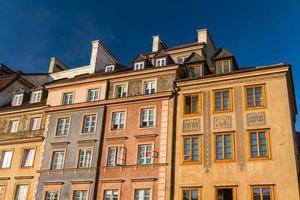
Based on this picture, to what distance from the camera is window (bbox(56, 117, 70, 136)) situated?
32.9 meters

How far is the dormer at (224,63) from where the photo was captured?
96.5ft

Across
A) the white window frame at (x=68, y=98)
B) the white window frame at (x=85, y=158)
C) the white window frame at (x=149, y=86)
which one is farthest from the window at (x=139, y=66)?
the white window frame at (x=85, y=158)

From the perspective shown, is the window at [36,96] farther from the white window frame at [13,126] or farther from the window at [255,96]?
the window at [255,96]

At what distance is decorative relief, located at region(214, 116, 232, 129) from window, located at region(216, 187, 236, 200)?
4.52 m

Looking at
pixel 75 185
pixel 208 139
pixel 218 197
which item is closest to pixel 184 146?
pixel 208 139

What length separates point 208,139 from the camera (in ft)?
88.9

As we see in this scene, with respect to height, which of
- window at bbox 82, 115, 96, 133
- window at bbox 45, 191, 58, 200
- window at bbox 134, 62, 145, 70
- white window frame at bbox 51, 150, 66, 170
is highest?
window at bbox 134, 62, 145, 70

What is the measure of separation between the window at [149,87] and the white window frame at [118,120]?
8.70 ft

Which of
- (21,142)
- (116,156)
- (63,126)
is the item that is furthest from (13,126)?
(116,156)

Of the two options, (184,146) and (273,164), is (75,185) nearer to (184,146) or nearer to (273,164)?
(184,146)

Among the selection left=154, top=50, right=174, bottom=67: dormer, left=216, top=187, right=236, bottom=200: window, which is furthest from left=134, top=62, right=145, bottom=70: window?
left=216, top=187, right=236, bottom=200: window

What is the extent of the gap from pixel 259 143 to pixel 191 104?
6.16 meters

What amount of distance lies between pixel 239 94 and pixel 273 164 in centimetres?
582

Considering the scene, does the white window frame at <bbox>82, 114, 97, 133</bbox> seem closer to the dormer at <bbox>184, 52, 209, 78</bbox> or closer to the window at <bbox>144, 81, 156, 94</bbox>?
the window at <bbox>144, 81, 156, 94</bbox>
